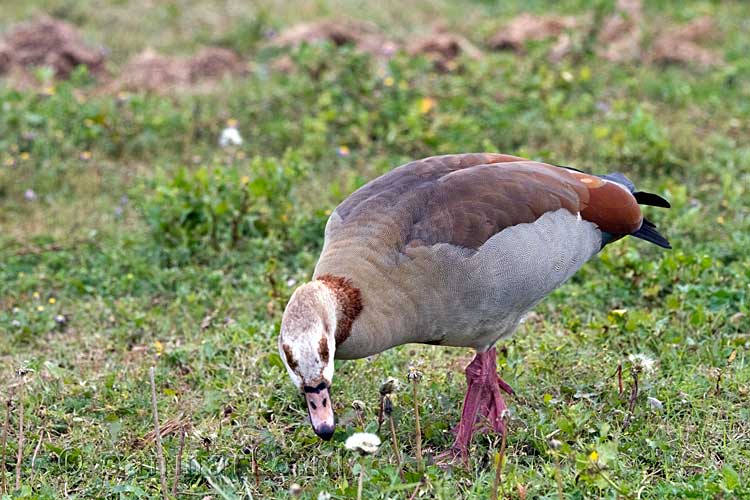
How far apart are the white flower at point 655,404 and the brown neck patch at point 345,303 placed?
4.70 ft

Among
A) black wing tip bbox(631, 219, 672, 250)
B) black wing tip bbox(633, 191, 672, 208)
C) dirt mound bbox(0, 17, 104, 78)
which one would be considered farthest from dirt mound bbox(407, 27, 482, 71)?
black wing tip bbox(631, 219, 672, 250)

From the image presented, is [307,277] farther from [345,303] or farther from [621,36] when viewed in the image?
[621,36]

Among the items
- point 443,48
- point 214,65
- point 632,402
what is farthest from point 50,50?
point 632,402

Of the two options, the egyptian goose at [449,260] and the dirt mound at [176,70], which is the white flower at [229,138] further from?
the egyptian goose at [449,260]

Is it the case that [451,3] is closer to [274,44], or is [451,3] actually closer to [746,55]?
[274,44]

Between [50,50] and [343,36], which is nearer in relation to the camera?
[50,50]

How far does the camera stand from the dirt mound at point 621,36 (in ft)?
27.8

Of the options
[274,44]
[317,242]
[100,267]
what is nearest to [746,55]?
[274,44]

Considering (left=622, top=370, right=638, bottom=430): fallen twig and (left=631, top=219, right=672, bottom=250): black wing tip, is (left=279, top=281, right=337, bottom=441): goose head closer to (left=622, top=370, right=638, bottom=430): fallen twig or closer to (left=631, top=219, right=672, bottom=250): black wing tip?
(left=622, top=370, right=638, bottom=430): fallen twig

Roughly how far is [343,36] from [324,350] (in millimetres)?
5653

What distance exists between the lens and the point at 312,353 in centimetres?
324

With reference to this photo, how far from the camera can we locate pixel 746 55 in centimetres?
847

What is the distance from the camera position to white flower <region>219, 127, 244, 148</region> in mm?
6535

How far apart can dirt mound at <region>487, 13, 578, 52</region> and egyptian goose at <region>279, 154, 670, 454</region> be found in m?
4.74
